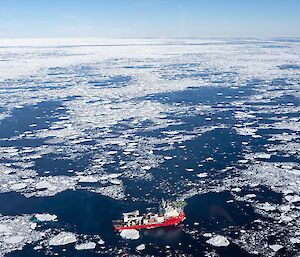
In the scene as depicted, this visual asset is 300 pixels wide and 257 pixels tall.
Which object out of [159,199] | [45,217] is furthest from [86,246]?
[159,199]

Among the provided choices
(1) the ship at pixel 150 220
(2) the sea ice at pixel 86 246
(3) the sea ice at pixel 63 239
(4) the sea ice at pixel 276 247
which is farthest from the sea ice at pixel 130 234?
(4) the sea ice at pixel 276 247

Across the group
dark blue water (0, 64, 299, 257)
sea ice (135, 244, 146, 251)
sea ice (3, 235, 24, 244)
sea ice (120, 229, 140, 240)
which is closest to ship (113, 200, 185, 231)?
sea ice (120, 229, 140, 240)

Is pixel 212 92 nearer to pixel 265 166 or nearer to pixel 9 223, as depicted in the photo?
pixel 265 166

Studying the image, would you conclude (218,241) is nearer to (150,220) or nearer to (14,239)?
(150,220)

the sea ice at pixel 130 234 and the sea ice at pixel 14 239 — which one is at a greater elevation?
the sea ice at pixel 14 239

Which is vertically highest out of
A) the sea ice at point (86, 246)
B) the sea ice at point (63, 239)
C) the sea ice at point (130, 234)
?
the sea ice at point (63, 239)

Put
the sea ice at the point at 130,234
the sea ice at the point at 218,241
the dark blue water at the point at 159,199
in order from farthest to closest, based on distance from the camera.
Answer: the sea ice at the point at 130,234 < the dark blue water at the point at 159,199 < the sea ice at the point at 218,241

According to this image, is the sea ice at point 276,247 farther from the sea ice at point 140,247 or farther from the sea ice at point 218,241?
the sea ice at point 140,247

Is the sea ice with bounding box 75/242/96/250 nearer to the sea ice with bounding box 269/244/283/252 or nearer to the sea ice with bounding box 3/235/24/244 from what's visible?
the sea ice with bounding box 3/235/24/244

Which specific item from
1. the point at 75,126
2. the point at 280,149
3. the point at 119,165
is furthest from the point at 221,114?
the point at 119,165
